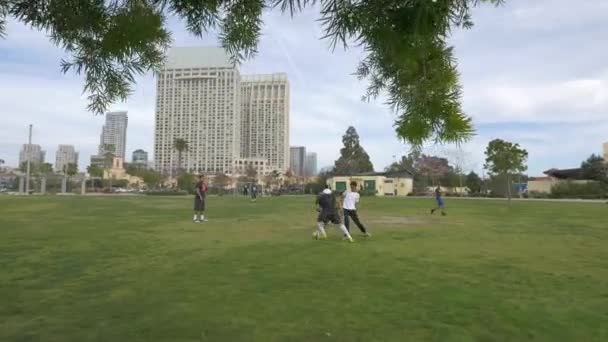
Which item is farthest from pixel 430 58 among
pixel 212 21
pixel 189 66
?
pixel 189 66

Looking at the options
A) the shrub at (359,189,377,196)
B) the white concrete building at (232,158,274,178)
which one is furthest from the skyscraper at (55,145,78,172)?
the shrub at (359,189,377,196)

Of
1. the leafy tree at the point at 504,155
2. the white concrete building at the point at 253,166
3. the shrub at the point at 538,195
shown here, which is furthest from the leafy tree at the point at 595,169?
the white concrete building at the point at 253,166

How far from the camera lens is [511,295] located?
656 centimetres

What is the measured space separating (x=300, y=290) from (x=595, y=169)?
65.3 meters

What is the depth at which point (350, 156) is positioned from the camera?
93.5m

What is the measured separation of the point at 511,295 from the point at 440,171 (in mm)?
74242

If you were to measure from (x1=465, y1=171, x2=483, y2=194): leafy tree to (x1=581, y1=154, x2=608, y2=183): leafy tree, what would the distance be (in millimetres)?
17406

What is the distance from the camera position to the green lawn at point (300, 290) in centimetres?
499

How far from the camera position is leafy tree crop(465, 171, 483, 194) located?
268 ft

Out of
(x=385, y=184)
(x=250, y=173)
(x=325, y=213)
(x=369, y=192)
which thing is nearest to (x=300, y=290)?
(x=325, y=213)

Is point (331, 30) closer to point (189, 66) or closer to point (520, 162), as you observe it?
Result: point (189, 66)

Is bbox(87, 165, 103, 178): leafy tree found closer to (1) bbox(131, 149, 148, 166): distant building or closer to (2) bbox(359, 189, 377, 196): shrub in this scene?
(1) bbox(131, 149, 148, 166): distant building

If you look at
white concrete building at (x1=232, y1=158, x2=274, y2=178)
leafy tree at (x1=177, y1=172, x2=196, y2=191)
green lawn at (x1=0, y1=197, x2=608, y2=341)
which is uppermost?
white concrete building at (x1=232, y1=158, x2=274, y2=178)

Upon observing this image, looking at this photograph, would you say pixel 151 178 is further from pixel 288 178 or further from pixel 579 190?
pixel 579 190
